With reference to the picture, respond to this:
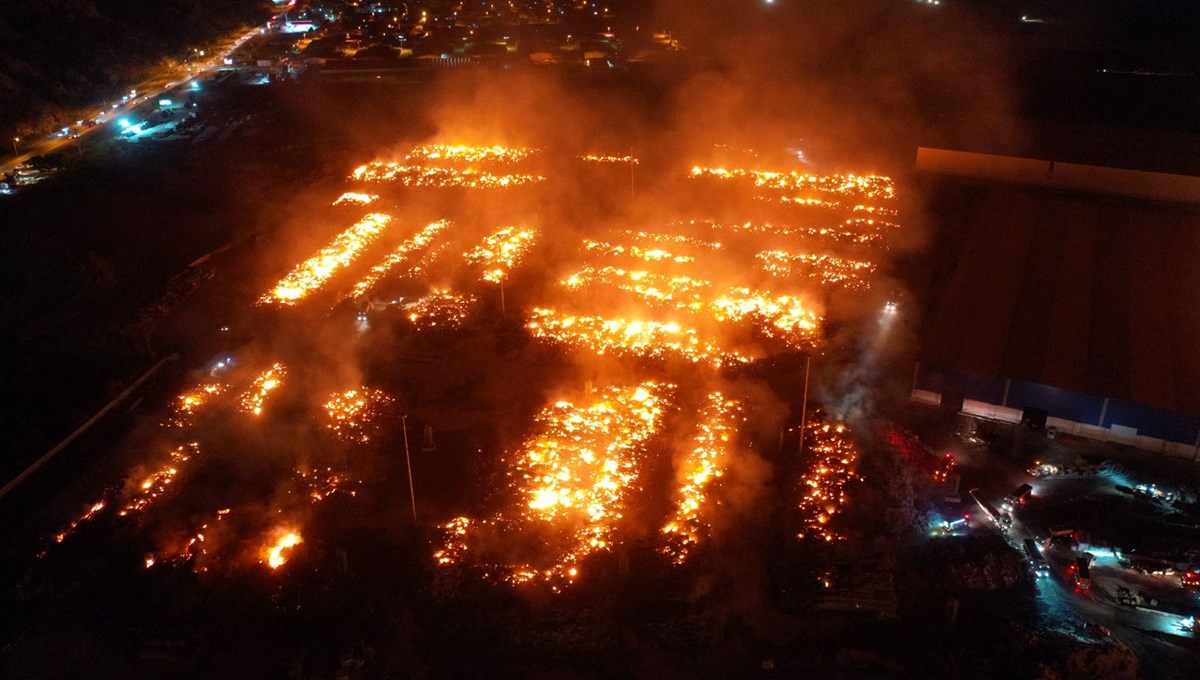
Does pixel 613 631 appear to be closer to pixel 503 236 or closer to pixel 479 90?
pixel 503 236

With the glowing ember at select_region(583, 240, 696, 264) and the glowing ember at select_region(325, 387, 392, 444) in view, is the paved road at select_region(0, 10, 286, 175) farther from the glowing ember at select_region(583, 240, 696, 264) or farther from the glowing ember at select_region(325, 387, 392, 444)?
the glowing ember at select_region(583, 240, 696, 264)

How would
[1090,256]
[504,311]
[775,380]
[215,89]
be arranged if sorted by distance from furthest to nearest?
[215,89], [504,311], [1090,256], [775,380]

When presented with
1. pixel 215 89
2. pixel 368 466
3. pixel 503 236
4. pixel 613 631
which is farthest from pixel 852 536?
pixel 215 89

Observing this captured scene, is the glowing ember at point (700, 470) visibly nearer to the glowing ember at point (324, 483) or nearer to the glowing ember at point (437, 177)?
the glowing ember at point (324, 483)

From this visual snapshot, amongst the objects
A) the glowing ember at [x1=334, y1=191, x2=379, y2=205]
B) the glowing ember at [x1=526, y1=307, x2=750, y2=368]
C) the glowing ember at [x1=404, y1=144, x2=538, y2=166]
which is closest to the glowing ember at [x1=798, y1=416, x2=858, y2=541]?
the glowing ember at [x1=526, y1=307, x2=750, y2=368]

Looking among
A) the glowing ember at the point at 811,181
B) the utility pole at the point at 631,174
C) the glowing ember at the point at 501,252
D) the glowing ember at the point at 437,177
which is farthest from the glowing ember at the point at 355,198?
the glowing ember at the point at 811,181

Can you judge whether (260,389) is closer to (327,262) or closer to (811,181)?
(327,262)
